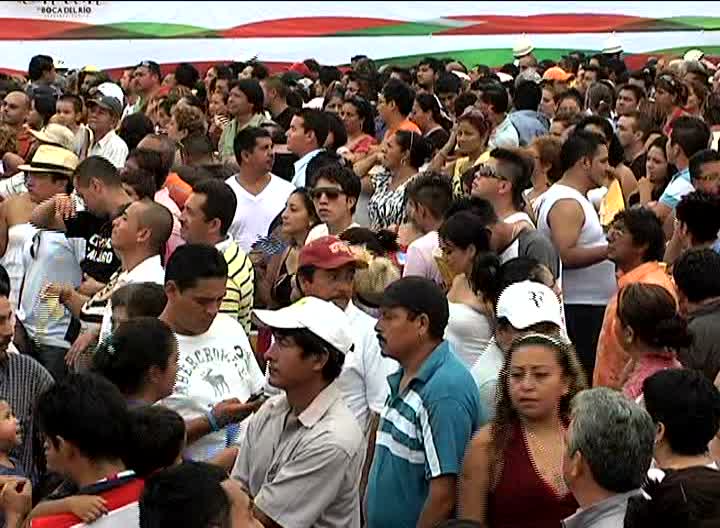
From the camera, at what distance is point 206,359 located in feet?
15.9

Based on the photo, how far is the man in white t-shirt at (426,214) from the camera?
645 cm

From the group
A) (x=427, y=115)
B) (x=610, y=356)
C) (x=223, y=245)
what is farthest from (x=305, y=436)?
(x=427, y=115)

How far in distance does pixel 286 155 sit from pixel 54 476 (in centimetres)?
562

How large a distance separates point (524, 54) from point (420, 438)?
1324 centimetres

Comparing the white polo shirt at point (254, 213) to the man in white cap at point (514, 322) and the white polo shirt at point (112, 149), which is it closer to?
the white polo shirt at point (112, 149)

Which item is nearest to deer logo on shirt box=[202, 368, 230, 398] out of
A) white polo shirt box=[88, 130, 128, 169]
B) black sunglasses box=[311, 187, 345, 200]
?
black sunglasses box=[311, 187, 345, 200]

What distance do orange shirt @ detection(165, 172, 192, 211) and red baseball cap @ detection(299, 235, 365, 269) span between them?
191 centimetres

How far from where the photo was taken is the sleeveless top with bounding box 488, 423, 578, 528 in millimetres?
4078

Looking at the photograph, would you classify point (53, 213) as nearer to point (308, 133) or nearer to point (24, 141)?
point (308, 133)

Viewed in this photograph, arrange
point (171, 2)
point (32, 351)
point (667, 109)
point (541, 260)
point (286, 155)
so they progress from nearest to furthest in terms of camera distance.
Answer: point (541, 260) → point (32, 351) → point (286, 155) → point (667, 109) → point (171, 2)

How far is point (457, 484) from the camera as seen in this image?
14.2 feet

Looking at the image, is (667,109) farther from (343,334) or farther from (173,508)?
(173,508)

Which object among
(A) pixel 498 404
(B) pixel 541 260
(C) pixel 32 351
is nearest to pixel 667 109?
(B) pixel 541 260

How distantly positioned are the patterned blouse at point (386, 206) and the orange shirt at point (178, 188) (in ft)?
3.85
